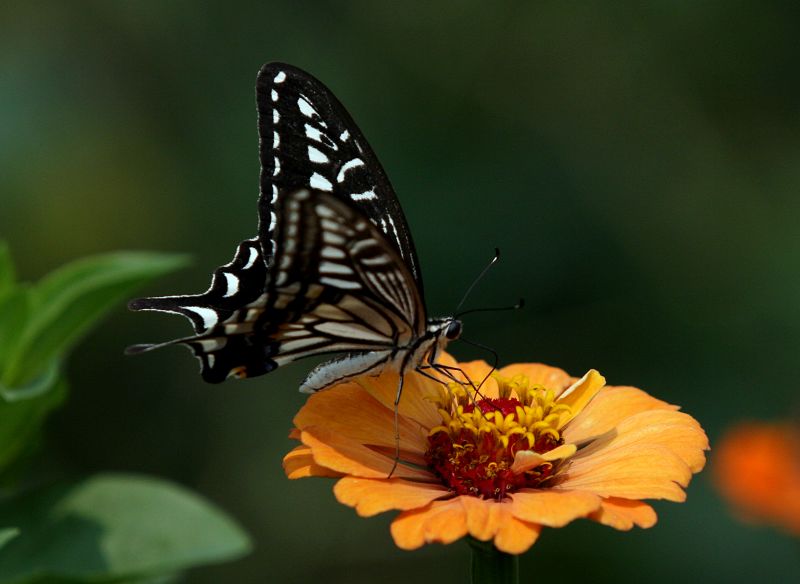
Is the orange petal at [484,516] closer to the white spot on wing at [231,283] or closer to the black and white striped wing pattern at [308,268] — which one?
the black and white striped wing pattern at [308,268]

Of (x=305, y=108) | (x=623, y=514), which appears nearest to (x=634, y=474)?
(x=623, y=514)

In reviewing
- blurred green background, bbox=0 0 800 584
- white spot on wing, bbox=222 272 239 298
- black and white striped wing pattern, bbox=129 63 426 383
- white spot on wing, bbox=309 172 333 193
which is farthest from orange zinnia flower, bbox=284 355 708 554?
blurred green background, bbox=0 0 800 584

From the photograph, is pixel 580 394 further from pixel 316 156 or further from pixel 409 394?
pixel 316 156

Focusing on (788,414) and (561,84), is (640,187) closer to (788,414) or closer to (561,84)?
(561,84)

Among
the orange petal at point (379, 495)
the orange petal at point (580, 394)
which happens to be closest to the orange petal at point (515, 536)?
the orange petal at point (379, 495)

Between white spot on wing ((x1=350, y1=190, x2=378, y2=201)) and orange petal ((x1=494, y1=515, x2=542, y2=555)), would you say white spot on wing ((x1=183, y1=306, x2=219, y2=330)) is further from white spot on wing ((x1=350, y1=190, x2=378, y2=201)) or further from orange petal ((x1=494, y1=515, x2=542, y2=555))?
orange petal ((x1=494, y1=515, x2=542, y2=555))

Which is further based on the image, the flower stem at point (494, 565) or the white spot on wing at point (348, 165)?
the white spot on wing at point (348, 165)

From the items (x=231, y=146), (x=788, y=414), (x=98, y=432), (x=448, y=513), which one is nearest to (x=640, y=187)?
(x=788, y=414)
